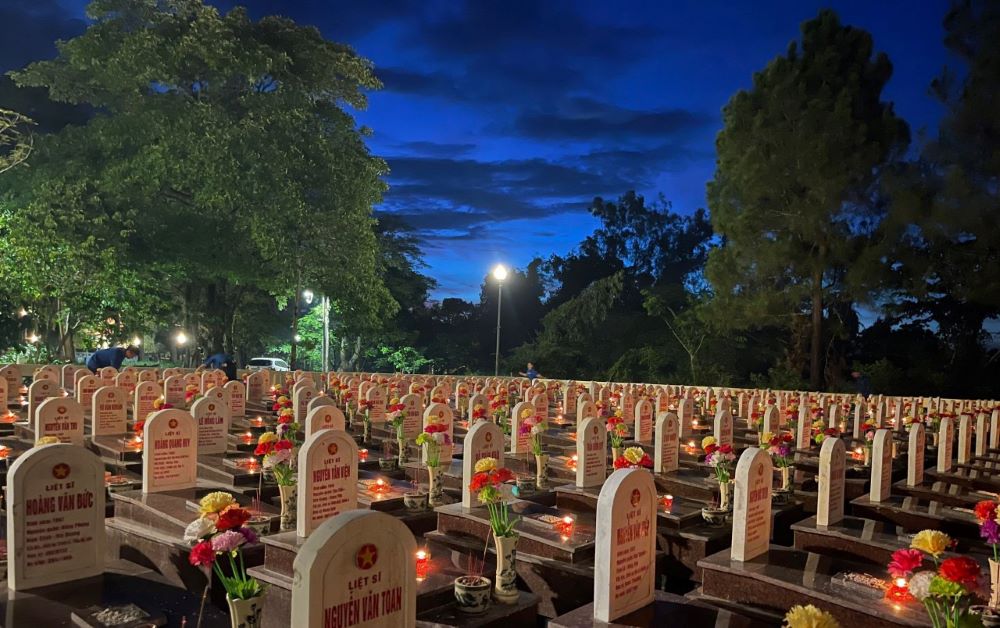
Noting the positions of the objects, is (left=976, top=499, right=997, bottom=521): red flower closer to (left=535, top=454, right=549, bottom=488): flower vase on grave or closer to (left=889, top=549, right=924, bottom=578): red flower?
(left=889, top=549, right=924, bottom=578): red flower

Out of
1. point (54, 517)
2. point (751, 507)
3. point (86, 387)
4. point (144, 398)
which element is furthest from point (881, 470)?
point (86, 387)

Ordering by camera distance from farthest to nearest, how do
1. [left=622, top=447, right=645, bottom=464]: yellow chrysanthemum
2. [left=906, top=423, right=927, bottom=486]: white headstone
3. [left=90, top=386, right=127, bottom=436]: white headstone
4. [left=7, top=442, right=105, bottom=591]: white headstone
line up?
[left=90, top=386, right=127, bottom=436]: white headstone
[left=906, top=423, right=927, bottom=486]: white headstone
[left=622, top=447, right=645, bottom=464]: yellow chrysanthemum
[left=7, top=442, right=105, bottom=591]: white headstone

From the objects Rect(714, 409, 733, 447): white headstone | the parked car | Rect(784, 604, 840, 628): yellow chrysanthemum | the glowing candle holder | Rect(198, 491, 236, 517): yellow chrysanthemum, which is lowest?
the parked car

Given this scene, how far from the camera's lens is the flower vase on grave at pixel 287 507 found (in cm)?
632

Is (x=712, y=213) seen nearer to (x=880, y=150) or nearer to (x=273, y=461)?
(x=880, y=150)

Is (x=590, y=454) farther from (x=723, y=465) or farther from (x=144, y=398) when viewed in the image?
(x=144, y=398)

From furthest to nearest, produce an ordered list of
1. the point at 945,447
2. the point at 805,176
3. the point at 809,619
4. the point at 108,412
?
the point at 805,176, the point at 108,412, the point at 945,447, the point at 809,619

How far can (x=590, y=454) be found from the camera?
27.1ft

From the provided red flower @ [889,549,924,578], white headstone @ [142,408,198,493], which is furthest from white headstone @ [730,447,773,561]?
white headstone @ [142,408,198,493]

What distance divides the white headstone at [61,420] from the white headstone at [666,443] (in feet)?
23.2

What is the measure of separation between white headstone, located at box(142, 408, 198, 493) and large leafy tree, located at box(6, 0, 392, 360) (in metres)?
15.9

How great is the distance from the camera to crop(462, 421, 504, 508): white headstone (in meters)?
7.11

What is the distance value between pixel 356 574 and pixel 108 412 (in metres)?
9.32

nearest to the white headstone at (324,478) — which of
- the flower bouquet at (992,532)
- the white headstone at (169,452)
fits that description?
the white headstone at (169,452)
